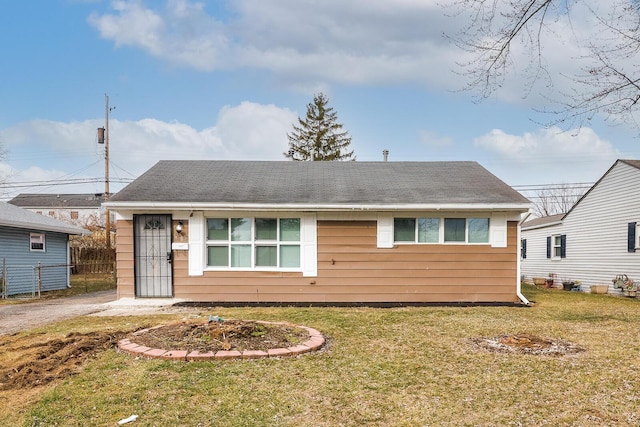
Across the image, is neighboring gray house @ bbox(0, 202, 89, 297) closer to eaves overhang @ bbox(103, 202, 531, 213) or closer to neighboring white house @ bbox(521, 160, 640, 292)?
eaves overhang @ bbox(103, 202, 531, 213)

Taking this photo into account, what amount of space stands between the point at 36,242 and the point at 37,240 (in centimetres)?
8

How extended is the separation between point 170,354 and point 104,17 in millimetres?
10004

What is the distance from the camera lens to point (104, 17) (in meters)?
10.7

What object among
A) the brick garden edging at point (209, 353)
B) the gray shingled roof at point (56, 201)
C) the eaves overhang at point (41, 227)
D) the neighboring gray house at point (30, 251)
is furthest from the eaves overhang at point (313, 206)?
the gray shingled roof at point (56, 201)

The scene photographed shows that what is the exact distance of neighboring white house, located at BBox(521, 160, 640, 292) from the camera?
42.2 ft

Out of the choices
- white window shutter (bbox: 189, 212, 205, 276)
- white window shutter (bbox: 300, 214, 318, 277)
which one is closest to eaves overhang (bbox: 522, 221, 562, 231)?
white window shutter (bbox: 300, 214, 318, 277)

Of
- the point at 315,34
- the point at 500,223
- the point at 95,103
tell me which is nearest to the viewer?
the point at 315,34

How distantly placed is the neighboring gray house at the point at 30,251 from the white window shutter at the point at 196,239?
6008 mm

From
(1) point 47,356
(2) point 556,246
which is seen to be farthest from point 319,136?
(1) point 47,356

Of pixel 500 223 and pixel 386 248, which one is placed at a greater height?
pixel 500 223

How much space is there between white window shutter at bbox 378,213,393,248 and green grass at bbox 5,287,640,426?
3.66 metres

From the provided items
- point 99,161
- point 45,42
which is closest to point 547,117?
point 45,42

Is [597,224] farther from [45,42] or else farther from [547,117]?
[45,42]

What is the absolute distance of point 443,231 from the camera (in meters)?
9.05
